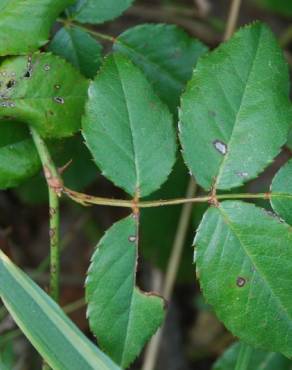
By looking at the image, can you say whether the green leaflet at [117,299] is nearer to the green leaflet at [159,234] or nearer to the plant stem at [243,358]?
the plant stem at [243,358]

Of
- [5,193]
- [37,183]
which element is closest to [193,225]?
[37,183]

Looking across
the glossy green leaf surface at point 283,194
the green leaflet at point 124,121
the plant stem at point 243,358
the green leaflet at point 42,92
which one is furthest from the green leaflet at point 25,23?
the plant stem at point 243,358

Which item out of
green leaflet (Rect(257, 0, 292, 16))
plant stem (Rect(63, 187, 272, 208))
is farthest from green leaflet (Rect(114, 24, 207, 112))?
green leaflet (Rect(257, 0, 292, 16))

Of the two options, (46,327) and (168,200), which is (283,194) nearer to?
(168,200)

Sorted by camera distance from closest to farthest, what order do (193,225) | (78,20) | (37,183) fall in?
(78,20) < (193,225) < (37,183)

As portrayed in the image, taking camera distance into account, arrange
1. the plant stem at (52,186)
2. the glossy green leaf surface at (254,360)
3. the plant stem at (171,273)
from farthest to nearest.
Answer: the plant stem at (171,273), the glossy green leaf surface at (254,360), the plant stem at (52,186)

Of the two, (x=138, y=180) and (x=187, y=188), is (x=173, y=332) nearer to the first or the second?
(x=187, y=188)
